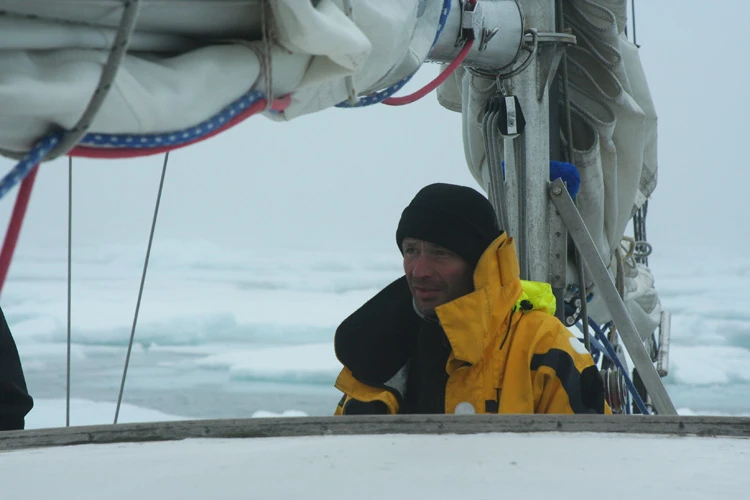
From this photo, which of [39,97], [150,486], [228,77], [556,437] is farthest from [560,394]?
[39,97]

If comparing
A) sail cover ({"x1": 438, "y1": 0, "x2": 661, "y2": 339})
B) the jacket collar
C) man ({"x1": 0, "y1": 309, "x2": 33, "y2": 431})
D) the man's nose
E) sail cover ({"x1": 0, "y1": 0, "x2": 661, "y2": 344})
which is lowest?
man ({"x1": 0, "y1": 309, "x2": 33, "y2": 431})

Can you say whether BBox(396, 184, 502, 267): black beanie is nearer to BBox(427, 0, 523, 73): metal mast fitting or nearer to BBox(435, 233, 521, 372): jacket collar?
BBox(435, 233, 521, 372): jacket collar

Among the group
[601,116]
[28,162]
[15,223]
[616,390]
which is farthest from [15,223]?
→ [616,390]

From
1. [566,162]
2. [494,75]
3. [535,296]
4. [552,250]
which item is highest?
[494,75]

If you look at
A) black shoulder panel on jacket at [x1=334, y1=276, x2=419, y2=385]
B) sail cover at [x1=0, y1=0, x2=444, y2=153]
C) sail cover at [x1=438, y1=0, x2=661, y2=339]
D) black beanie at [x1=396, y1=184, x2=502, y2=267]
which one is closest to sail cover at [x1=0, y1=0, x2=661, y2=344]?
sail cover at [x1=0, y1=0, x2=444, y2=153]

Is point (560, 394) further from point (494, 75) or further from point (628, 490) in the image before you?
point (494, 75)

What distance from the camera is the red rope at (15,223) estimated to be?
1.20 metres

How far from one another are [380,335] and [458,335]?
0.29 meters

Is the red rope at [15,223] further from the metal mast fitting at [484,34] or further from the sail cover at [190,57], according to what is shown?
the metal mast fitting at [484,34]

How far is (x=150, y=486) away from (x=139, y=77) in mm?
711

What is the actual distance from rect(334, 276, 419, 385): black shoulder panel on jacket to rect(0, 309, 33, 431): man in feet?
3.49

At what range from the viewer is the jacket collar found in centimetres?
253

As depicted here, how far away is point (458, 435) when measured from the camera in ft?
6.73

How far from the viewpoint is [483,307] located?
2594mm
